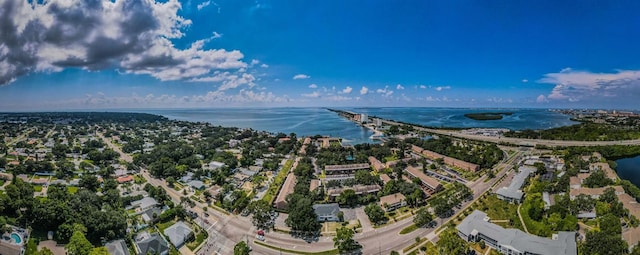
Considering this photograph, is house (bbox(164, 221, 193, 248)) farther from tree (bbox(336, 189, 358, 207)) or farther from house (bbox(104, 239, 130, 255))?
tree (bbox(336, 189, 358, 207))

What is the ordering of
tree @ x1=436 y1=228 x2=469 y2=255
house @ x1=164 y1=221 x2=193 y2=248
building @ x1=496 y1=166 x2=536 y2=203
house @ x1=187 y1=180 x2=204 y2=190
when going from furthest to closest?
1. house @ x1=187 y1=180 x2=204 y2=190
2. building @ x1=496 y1=166 x2=536 y2=203
3. house @ x1=164 y1=221 x2=193 y2=248
4. tree @ x1=436 y1=228 x2=469 y2=255

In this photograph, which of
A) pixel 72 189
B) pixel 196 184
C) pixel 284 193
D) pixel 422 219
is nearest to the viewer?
pixel 422 219

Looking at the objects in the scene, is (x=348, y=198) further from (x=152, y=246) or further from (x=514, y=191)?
(x=514, y=191)

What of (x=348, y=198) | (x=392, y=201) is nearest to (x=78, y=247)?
(x=348, y=198)

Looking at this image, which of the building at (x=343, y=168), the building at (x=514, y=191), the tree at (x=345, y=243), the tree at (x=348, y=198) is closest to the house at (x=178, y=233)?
the tree at (x=345, y=243)

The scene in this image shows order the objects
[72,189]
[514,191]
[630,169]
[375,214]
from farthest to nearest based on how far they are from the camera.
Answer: [630,169], [72,189], [514,191], [375,214]

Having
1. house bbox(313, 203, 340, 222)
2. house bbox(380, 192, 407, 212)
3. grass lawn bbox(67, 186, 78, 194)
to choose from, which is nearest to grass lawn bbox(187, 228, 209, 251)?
house bbox(313, 203, 340, 222)

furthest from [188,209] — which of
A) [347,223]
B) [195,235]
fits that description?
[347,223]
